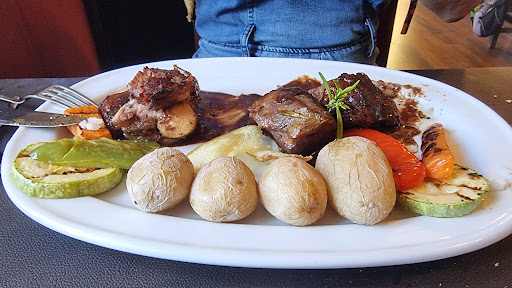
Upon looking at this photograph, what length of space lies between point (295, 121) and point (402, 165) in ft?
1.26

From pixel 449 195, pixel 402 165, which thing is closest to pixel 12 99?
pixel 402 165

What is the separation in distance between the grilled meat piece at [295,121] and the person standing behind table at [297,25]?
2.28 ft

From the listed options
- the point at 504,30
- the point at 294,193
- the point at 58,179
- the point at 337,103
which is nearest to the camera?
the point at 294,193

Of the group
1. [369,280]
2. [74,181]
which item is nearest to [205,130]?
[74,181]

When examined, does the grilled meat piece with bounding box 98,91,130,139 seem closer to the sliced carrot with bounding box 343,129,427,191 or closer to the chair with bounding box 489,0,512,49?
the sliced carrot with bounding box 343,129,427,191

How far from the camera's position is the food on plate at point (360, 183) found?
3.31ft

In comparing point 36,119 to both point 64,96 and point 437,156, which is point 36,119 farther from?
point 437,156

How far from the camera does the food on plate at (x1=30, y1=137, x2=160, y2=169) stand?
1.21 metres

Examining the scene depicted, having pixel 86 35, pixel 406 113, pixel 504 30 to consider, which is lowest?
pixel 504 30

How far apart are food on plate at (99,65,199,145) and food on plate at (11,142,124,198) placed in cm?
29

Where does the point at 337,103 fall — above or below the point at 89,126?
above

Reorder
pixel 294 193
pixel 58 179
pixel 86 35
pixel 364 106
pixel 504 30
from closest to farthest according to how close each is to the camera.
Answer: pixel 294 193, pixel 58 179, pixel 364 106, pixel 86 35, pixel 504 30

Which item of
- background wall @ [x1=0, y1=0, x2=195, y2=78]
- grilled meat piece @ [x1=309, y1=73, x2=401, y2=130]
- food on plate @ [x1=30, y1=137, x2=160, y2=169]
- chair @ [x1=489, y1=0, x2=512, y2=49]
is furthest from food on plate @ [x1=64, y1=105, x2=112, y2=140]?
chair @ [x1=489, y1=0, x2=512, y2=49]

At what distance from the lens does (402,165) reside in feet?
3.89
